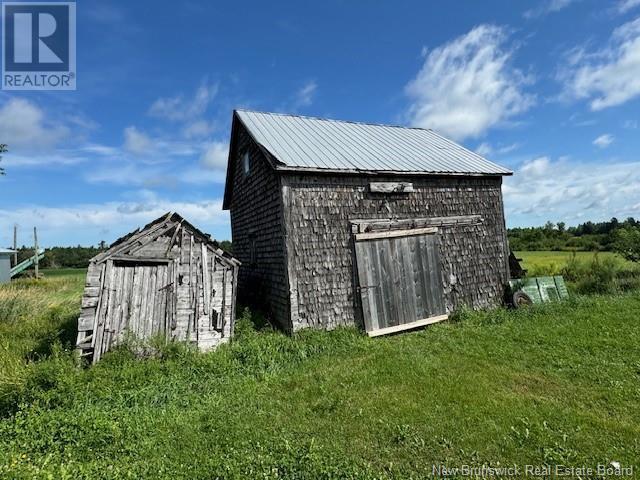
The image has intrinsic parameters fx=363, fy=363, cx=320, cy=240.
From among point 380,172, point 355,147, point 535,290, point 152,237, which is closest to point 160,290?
point 152,237

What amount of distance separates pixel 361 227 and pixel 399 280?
188 cm

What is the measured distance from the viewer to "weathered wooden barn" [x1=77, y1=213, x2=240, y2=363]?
290 inches

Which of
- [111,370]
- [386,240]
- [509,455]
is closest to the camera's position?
[509,455]

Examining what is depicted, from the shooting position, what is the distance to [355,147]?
38.6ft

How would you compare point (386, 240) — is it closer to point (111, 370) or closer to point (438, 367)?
point (438, 367)

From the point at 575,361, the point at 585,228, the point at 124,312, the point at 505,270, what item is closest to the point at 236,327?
the point at 124,312

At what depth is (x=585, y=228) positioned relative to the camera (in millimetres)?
42906

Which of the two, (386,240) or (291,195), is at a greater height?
(291,195)

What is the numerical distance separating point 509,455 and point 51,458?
211 inches

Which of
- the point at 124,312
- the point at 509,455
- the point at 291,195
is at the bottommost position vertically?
the point at 509,455

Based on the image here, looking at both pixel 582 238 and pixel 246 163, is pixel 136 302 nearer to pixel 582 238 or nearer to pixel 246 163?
pixel 246 163

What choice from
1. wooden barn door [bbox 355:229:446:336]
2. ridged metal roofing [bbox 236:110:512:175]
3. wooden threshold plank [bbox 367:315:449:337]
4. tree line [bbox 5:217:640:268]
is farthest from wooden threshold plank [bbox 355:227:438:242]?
tree line [bbox 5:217:640:268]

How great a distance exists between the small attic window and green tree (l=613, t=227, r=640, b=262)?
56.6ft

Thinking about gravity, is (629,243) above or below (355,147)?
below
